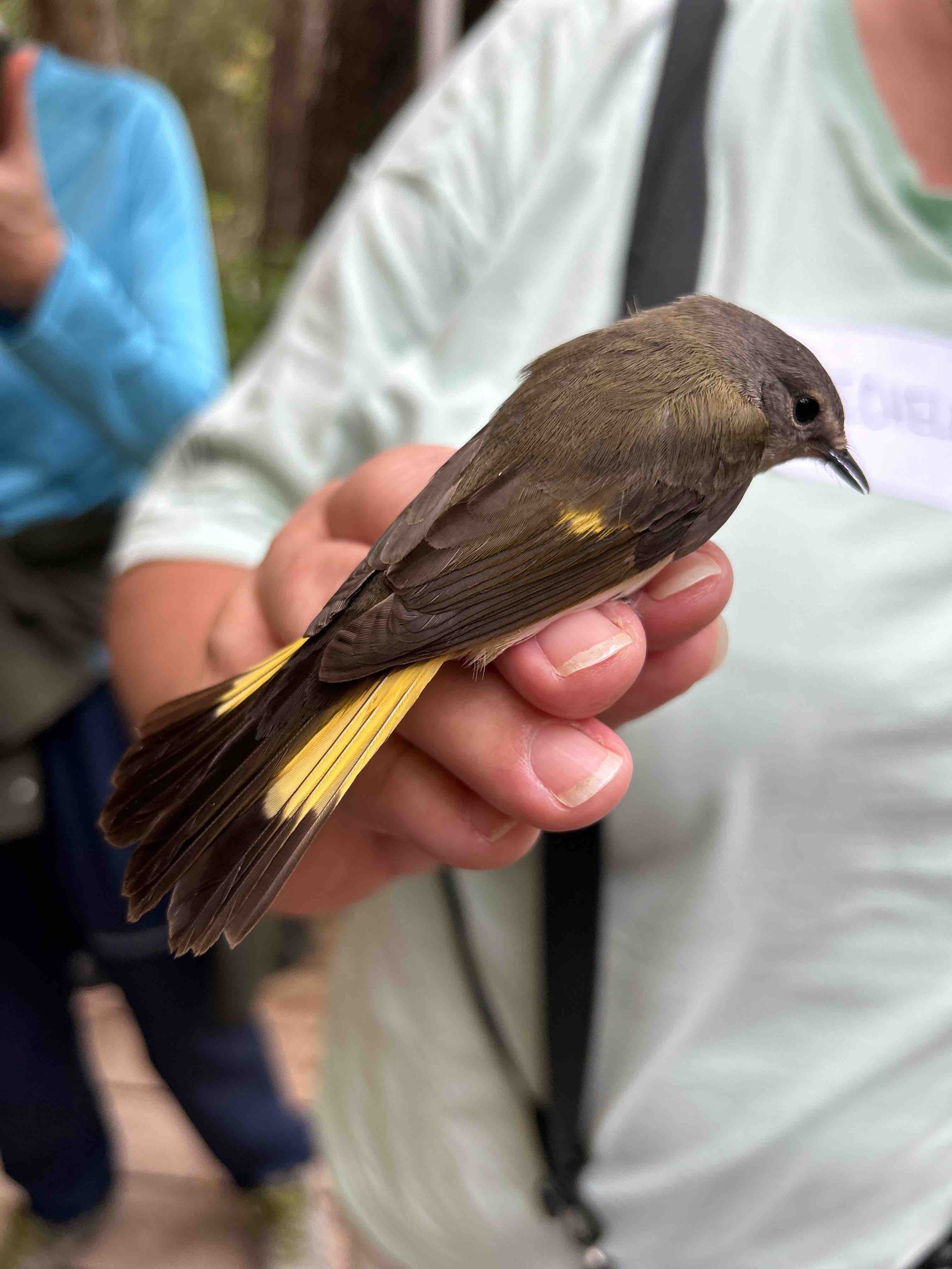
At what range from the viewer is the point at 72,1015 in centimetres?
165

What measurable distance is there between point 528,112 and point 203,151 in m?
2.40

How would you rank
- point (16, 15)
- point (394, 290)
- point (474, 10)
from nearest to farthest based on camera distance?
point (394, 290) < point (16, 15) < point (474, 10)

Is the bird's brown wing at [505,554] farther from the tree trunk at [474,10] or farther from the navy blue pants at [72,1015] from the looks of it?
the tree trunk at [474,10]

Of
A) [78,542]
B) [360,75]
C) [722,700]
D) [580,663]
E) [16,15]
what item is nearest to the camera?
[580,663]

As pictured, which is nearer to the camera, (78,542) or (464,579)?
(464,579)

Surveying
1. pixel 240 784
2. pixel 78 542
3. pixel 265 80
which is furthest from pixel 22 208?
pixel 265 80

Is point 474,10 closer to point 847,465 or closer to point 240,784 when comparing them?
point 847,465

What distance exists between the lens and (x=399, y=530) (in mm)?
649

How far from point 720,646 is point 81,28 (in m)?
2.79

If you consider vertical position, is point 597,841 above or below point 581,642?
below

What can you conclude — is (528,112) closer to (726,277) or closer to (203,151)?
(726,277)

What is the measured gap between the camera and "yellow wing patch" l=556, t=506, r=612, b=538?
2.07 feet

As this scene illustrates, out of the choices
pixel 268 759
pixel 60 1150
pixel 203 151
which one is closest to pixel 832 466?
pixel 268 759

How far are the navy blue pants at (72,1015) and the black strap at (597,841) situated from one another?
30.4 inches
